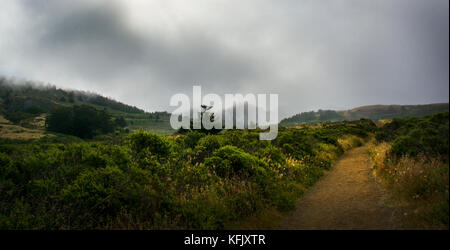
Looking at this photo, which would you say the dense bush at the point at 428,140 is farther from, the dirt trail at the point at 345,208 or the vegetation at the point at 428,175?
the dirt trail at the point at 345,208

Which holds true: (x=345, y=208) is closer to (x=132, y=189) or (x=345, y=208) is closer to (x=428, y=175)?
(x=428, y=175)

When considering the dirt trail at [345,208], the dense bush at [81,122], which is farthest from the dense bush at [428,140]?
the dense bush at [81,122]

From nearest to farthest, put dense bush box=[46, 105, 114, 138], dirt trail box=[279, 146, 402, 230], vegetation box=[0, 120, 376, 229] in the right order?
vegetation box=[0, 120, 376, 229], dirt trail box=[279, 146, 402, 230], dense bush box=[46, 105, 114, 138]

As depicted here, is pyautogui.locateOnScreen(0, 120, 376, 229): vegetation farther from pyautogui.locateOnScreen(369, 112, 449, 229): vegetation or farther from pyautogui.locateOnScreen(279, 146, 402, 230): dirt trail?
pyautogui.locateOnScreen(369, 112, 449, 229): vegetation

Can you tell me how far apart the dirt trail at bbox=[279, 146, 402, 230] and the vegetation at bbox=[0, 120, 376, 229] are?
2.11ft

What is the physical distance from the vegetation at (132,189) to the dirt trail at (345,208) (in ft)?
2.11

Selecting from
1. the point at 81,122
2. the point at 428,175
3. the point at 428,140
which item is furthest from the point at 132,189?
the point at 81,122

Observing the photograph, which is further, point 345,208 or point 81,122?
point 81,122

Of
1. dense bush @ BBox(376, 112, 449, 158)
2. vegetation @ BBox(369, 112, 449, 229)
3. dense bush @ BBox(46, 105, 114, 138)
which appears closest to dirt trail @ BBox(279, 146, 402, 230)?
vegetation @ BBox(369, 112, 449, 229)

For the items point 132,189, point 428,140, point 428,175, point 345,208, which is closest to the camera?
point 428,175

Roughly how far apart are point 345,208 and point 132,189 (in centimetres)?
648

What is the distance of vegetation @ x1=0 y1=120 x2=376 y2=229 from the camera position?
4680mm

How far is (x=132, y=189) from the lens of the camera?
5168mm

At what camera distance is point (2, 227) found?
418cm
